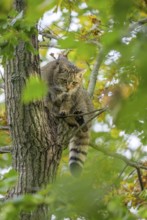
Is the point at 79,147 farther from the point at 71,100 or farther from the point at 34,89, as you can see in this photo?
the point at 34,89

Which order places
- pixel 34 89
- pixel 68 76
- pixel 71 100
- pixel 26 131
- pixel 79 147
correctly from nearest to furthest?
pixel 34 89
pixel 26 131
pixel 79 147
pixel 71 100
pixel 68 76

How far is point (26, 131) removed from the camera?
441 centimetres

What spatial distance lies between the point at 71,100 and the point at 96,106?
2.10ft

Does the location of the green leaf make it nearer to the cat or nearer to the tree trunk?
the tree trunk

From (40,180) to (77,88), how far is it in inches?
88.6

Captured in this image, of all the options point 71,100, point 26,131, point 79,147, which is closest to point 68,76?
point 71,100

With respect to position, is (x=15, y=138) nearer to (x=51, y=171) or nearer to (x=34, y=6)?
(x=51, y=171)

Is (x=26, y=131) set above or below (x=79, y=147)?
below

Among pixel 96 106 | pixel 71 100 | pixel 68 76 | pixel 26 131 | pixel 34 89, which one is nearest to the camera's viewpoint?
pixel 34 89

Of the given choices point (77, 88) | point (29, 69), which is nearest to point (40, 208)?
point (29, 69)

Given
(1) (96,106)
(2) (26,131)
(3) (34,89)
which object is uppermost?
(1) (96,106)

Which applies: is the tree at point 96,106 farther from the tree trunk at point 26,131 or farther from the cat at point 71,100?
the cat at point 71,100

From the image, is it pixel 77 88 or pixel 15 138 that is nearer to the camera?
pixel 15 138

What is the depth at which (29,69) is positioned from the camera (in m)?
4.44
